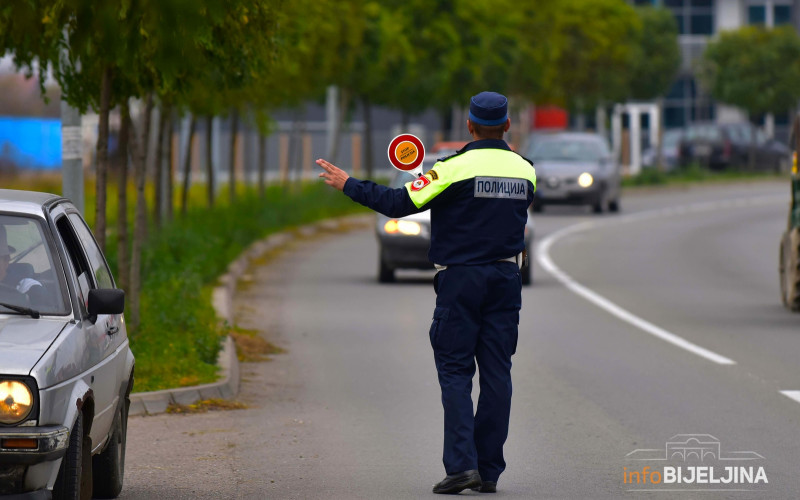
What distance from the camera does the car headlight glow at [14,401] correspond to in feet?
18.7

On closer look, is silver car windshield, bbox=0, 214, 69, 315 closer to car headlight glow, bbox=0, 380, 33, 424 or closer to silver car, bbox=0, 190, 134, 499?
silver car, bbox=0, 190, 134, 499

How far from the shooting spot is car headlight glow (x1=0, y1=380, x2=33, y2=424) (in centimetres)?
569

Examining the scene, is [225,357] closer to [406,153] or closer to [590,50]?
[406,153]

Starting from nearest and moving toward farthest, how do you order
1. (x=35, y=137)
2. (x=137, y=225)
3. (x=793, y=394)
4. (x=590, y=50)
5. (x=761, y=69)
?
1. (x=793, y=394)
2. (x=137, y=225)
3. (x=590, y=50)
4. (x=761, y=69)
5. (x=35, y=137)

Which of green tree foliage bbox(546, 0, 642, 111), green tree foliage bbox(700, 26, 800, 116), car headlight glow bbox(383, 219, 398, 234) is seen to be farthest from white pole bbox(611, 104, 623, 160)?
car headlight glow bbox(383, 219, 398, 234)

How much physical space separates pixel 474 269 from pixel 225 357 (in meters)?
5.13

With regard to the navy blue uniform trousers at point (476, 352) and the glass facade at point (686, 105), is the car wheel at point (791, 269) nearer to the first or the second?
the navy blue uniform trousers at point (476, 352)

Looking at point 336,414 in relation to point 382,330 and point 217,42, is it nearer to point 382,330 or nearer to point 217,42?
point 217,42

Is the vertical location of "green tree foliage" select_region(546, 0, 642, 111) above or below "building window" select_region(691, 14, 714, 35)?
below

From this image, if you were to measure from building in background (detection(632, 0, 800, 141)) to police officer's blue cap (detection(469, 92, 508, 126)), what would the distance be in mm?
66444

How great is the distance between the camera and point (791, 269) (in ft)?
53.4

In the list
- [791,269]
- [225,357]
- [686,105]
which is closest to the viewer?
[225,357]

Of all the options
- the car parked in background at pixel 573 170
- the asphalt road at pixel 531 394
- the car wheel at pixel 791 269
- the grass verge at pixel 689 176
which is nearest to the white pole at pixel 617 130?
the grass verge at pixel 689 176

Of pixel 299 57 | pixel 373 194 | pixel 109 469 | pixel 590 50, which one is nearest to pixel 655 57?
pixel 590 50
